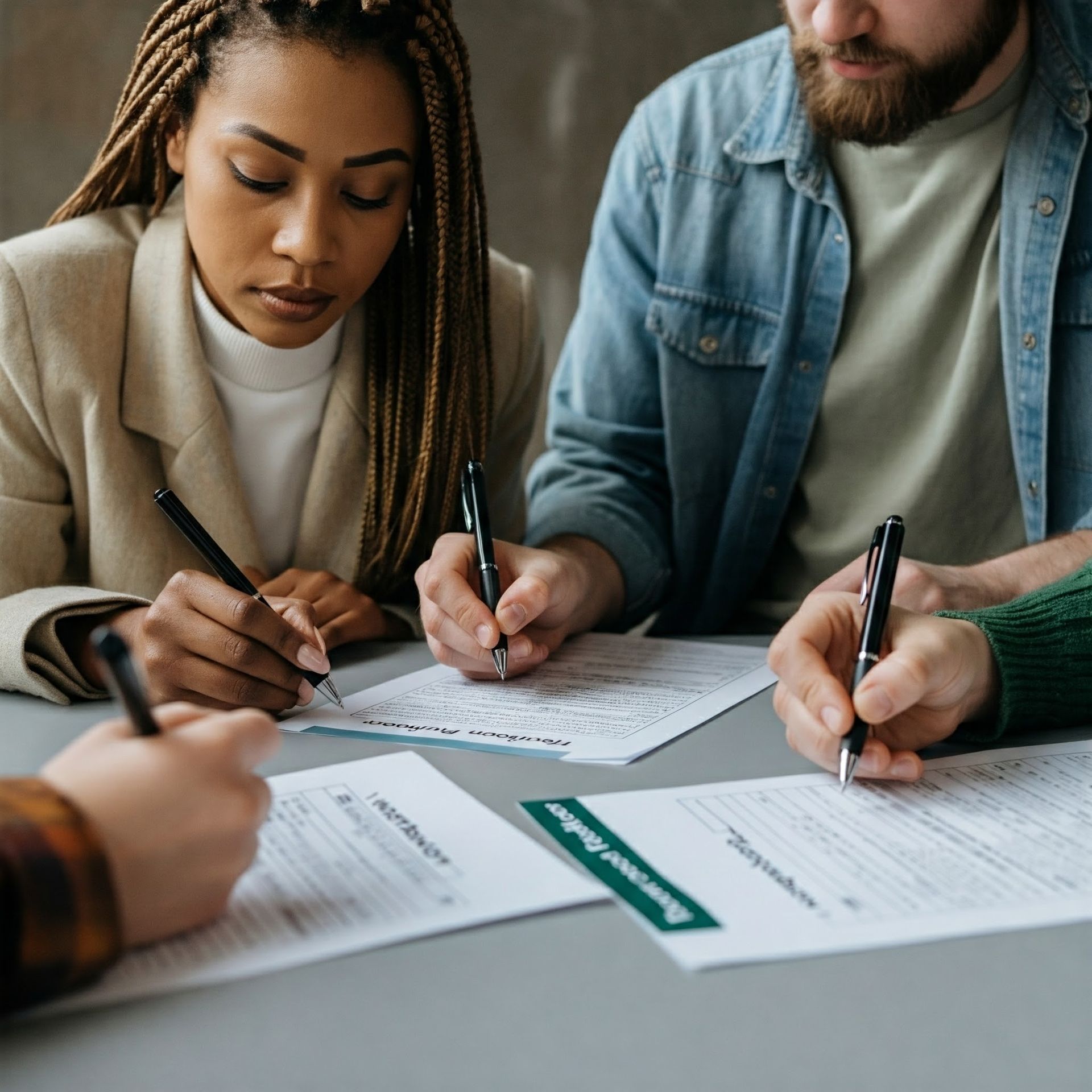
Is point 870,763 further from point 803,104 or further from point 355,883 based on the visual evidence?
point 803,104

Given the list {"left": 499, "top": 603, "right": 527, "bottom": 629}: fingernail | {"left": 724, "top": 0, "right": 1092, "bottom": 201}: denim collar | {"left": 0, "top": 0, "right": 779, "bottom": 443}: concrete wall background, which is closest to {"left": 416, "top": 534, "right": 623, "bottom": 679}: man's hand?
{"left": 499, "top": 603, "right": 527, "bottom": 629}: fingernail

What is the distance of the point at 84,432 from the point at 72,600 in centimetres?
23

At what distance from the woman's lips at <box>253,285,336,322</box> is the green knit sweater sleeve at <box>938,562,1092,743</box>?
0.62 meters

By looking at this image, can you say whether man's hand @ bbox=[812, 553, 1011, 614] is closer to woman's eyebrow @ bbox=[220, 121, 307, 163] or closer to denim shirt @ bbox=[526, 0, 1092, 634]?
denim shirt @ bbox=[526, 0, 1092, 634]

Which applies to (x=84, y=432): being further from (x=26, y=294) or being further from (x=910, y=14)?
(x=910, y=14)

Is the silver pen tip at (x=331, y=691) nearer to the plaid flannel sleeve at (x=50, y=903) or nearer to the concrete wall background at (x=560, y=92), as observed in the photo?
the plaid flannel sleeve at (x=50, y=903)

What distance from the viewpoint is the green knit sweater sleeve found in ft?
2.90

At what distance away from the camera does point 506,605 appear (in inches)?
40.5

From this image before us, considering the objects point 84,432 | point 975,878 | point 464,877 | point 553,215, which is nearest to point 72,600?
point 84,432

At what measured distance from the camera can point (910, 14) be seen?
1324 millimetres

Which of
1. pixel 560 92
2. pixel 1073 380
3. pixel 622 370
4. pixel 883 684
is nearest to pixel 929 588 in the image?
pixel 883 684

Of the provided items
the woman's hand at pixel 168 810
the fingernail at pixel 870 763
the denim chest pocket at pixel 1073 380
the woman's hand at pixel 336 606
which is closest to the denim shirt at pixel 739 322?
the denim chest pocket at pixel 1073 380

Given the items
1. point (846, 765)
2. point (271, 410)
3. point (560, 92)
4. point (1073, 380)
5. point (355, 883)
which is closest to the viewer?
point (355, 883)

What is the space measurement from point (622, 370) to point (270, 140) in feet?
1.94
